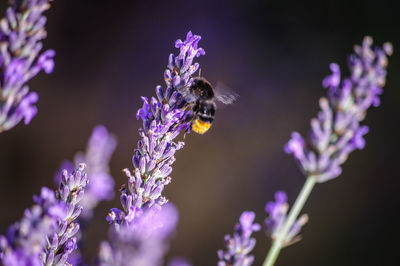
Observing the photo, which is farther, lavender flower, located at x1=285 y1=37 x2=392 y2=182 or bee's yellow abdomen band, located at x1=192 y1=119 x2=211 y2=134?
bee's yellow abdomen band, located at x1=192 y1=119 x2=211 y2=134

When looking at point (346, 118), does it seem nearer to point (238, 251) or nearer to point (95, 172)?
point (238, 251)

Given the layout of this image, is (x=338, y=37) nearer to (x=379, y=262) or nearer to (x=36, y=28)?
(x=379, y=262)

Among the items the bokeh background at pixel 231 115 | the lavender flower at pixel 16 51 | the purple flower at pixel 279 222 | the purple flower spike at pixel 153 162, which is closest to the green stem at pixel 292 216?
the purple flower at pixel 279 222

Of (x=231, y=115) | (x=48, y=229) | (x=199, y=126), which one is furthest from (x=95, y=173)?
(x=231, y=115)

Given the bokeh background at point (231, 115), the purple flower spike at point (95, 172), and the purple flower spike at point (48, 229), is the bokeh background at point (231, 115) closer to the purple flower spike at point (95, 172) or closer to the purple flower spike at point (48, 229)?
the purple flower spike at point (95, 172)

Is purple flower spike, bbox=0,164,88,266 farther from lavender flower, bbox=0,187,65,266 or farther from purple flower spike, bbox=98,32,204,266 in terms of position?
purple flower spike, bbox=98,32,204,266

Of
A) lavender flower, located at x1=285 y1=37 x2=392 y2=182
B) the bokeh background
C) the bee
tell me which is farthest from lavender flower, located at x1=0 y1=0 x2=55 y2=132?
the bokeh background
